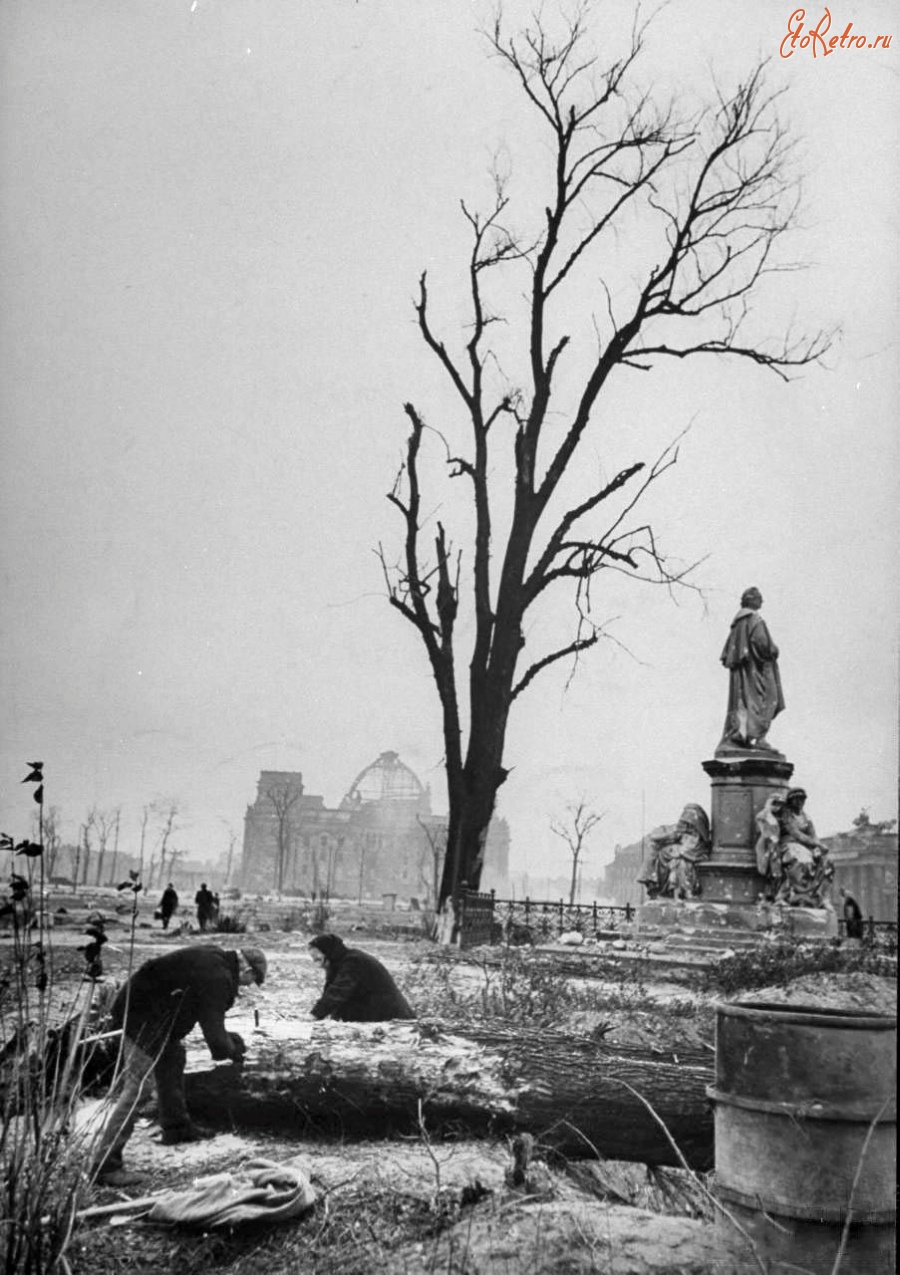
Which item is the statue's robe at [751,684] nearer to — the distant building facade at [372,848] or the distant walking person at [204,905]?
the distant walking person at [204,905]

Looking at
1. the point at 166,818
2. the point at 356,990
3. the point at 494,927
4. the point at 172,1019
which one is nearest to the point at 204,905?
the point at 166,818

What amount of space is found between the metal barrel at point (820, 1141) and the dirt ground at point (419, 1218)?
0.77ft

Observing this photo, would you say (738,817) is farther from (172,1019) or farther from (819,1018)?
(819,1018)

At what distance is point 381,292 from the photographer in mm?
9320

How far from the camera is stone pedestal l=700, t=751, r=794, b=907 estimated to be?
11.6 m

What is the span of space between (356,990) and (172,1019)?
1.68 m

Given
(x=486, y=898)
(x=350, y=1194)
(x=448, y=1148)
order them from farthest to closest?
(x=486, y=898), (x=448, y=1148), (x=350, y=1194)

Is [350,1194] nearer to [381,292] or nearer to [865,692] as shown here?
[865,692]

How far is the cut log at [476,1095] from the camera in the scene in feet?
16.0

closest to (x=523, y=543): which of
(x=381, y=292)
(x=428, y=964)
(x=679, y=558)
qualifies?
(x=679, y=558)

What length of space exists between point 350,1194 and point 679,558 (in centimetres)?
918

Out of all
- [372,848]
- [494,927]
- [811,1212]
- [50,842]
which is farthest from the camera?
[372,848]

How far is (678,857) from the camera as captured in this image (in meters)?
11.8

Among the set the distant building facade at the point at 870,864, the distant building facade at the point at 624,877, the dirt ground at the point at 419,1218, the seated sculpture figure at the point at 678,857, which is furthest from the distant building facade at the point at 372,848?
the dirt ground at the point at 419,1218
